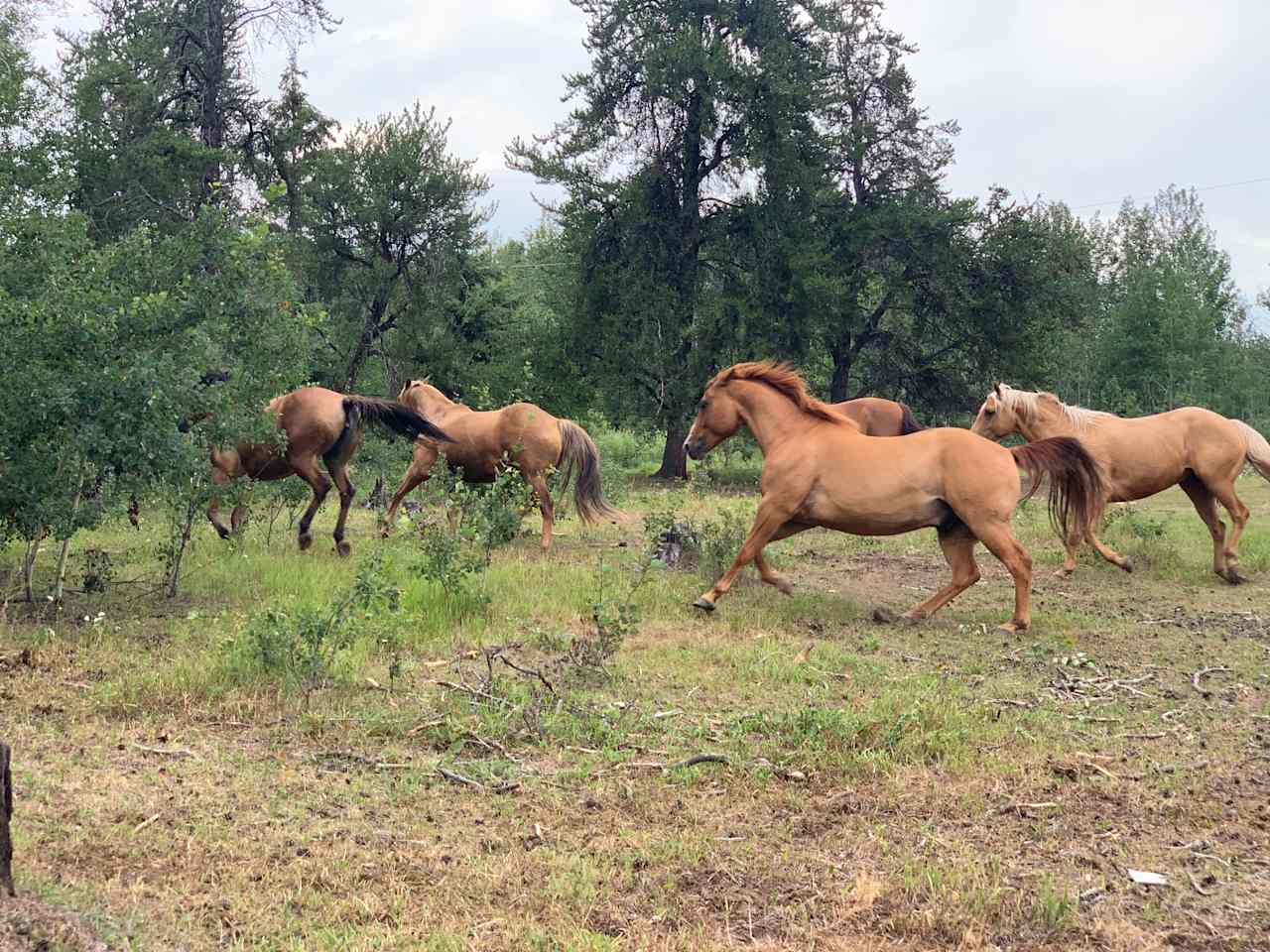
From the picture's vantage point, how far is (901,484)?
26.7ft

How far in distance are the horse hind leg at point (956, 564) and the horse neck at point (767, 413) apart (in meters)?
1.44

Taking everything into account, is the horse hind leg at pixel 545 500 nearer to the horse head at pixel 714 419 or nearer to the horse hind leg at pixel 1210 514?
the horse head at pixel 714 419

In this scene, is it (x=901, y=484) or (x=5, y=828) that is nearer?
(x=5, y=828)

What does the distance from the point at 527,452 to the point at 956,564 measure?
5.07 metres

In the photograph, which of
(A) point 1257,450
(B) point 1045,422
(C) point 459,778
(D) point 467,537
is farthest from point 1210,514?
(C) point 459,778

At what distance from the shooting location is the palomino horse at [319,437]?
35.3 ft

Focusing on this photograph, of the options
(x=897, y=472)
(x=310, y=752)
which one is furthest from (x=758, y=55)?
(x=310, y=752)

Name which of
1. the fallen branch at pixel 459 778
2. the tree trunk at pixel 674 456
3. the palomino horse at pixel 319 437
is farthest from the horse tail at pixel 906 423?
the tree trunk at pixel 674 456

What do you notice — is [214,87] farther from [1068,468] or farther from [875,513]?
[1068,468]

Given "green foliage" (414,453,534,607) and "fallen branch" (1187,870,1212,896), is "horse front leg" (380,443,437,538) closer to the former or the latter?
"green foliage" (414,453,534,607)

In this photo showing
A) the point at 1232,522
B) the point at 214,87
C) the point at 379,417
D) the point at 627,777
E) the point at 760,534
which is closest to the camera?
the point at 627,777

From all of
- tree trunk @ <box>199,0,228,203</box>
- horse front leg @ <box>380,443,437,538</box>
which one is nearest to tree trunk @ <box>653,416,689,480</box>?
tree trunk @ <box>199,0,228,203</box>

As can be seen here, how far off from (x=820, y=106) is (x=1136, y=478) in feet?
57.5

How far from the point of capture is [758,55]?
26.1m
